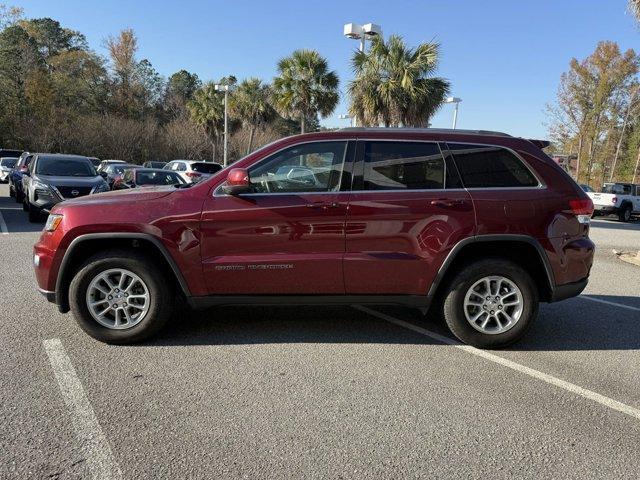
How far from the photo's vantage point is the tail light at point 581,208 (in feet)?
15.0

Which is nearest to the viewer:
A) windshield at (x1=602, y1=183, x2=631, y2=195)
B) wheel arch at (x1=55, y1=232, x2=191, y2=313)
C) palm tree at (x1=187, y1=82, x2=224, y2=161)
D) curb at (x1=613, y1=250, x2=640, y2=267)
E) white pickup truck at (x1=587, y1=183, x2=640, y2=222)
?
wheel arch at (x1=55, y1=232, x2=191, y2=313)

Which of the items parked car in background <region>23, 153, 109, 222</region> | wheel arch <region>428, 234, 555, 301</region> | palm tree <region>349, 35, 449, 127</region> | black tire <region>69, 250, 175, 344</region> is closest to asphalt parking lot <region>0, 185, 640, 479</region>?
black tire <region>69, 250, 175, 344</region>

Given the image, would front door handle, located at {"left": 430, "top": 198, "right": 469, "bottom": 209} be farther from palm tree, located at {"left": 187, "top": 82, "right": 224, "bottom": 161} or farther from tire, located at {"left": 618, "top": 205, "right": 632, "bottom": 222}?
palm tree, located at {"left": 187, "top": 82, "right": 224, "bottom": 161}

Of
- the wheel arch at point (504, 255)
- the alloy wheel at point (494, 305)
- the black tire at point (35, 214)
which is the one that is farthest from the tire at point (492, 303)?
the black tire at point (35, 214)

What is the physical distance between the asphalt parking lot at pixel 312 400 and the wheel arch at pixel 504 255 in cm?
60

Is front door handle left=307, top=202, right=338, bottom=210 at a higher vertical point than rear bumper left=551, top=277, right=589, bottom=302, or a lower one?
higher

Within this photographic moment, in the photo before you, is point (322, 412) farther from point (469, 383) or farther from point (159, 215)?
point (159, 215)

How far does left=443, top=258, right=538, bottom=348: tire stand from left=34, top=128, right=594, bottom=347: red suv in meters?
0.01

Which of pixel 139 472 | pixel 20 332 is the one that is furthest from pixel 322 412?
pixel 20 332

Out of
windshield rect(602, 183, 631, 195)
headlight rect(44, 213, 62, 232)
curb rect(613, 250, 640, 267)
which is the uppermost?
windshield rect(602, 183, 631, 195)

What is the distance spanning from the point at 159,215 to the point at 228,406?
1731 mm

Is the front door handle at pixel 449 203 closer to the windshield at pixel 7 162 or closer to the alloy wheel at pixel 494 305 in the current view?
the alloy wheel at pixel 494 305

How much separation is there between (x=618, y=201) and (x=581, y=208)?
21389 mm

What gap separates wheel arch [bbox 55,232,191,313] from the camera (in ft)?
14.0
